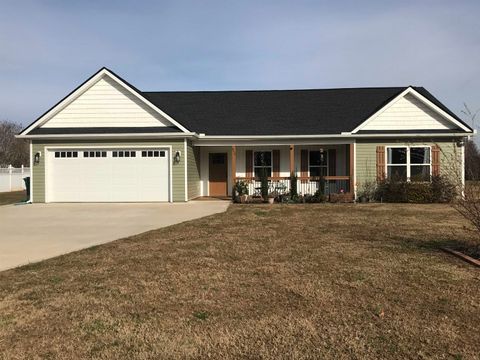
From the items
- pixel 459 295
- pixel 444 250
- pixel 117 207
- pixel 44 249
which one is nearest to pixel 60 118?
pixel 117 207

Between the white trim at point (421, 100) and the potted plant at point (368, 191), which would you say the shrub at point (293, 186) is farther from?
the white trim at point (421, 100)

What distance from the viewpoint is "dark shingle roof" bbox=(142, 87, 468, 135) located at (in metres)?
20.5

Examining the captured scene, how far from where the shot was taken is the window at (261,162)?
21500 millimetres

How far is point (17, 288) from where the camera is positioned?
6.02 metres

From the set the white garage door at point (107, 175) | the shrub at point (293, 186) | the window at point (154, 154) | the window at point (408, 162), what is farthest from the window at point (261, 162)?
the window at point (408, 162)

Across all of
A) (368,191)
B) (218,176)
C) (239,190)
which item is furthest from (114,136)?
(368,191)

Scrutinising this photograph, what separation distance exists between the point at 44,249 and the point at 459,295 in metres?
7.15

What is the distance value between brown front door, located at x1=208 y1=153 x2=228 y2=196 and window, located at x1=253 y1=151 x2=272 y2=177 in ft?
5.06

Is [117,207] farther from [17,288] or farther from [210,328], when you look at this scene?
[210,328]

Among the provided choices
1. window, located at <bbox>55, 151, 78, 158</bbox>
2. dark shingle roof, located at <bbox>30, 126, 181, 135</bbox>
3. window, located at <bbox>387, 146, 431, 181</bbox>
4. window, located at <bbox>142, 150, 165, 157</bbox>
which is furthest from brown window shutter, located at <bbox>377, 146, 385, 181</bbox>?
window, located at <bbox>55, 151, 78, 158</bbox>

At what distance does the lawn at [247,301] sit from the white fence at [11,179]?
28.4 meters

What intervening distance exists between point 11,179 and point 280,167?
75.9ft

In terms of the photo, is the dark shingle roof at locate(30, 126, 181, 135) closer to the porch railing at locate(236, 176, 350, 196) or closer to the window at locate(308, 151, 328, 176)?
the porch railing at locate(236, 176, 350, 196)

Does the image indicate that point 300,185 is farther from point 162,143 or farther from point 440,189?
point 162,143
